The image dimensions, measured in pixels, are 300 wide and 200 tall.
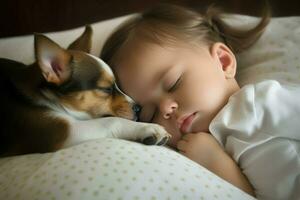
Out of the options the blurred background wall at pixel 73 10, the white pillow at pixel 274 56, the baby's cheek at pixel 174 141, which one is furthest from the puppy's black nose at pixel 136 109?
the blurred background wall at pixel 73 10

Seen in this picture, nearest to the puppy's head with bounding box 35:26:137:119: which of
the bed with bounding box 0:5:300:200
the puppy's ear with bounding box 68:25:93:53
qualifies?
the puppy's ear with bounding box 68:25:93:53

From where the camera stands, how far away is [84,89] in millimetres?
1228

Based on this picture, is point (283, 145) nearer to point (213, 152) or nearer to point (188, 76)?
point (213, 152)

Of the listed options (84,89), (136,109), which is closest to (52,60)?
(84,89)

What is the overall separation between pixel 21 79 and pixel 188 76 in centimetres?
50

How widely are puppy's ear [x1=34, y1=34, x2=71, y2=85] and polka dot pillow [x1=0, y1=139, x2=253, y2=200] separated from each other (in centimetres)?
31

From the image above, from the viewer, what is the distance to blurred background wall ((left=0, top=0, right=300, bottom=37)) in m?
1.75

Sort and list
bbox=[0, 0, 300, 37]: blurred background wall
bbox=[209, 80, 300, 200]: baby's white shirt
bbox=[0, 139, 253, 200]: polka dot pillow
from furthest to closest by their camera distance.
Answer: bbox=[0, 0, 300, 37]: blurred background wall, bbox=[209, 80, 300, 200]: baby's white shirt, bbox=[0, 139, 253, 200]: polka dot pillow

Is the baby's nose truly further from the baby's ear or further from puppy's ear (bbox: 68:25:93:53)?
puppy's ear (bbox: 68:25:93:53)

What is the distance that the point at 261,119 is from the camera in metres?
1.00

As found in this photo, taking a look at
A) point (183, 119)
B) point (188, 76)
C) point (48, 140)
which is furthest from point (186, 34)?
point (48, 140)

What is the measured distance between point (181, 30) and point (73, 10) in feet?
2.17

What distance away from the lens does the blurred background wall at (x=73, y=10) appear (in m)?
1.75

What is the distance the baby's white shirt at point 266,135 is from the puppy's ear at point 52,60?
Result: 0.46 metres
